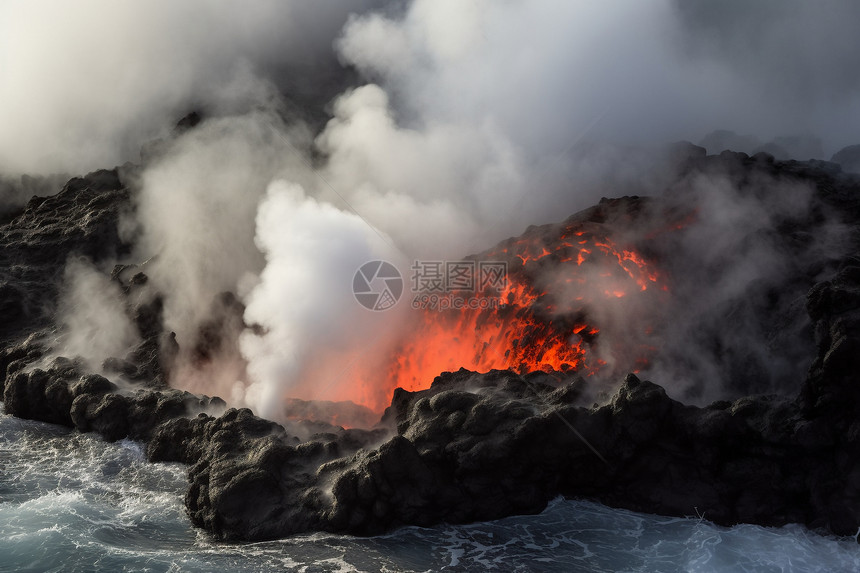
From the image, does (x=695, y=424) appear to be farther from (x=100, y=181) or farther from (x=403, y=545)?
(x=100, y=181)

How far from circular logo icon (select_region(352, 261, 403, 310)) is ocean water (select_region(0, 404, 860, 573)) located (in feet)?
26.0

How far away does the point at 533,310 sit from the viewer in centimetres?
2270

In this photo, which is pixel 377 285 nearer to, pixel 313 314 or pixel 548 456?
pixel 313 314

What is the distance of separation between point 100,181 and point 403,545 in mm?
23719

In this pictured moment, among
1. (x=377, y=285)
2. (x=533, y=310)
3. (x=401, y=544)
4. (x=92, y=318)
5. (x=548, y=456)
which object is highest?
(x=92, y=318)

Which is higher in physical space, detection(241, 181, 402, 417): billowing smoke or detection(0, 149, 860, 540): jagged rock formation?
detection(241, 181, 402, 417): billowing smoke

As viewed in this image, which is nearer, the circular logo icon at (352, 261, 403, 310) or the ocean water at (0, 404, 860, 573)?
the ocean water at (0, 404, 860, 573)

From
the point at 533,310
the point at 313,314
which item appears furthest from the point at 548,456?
the point at 313,314

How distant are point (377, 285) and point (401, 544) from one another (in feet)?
31.6

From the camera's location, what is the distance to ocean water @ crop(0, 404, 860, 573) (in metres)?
14.6

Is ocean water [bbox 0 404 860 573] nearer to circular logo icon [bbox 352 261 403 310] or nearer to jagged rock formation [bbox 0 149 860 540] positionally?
jagged rock formation [bbox 0 149 860 540]

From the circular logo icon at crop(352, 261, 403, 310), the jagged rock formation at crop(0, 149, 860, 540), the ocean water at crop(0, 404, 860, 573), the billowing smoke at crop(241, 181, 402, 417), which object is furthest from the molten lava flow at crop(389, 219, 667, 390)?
the ocean water at crop(0, 404, 860, 573)

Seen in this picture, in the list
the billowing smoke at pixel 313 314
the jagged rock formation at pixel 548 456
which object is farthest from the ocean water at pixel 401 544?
the billowing smoke at pixel 313 314

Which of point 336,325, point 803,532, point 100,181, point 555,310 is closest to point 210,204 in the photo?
point 100,181
